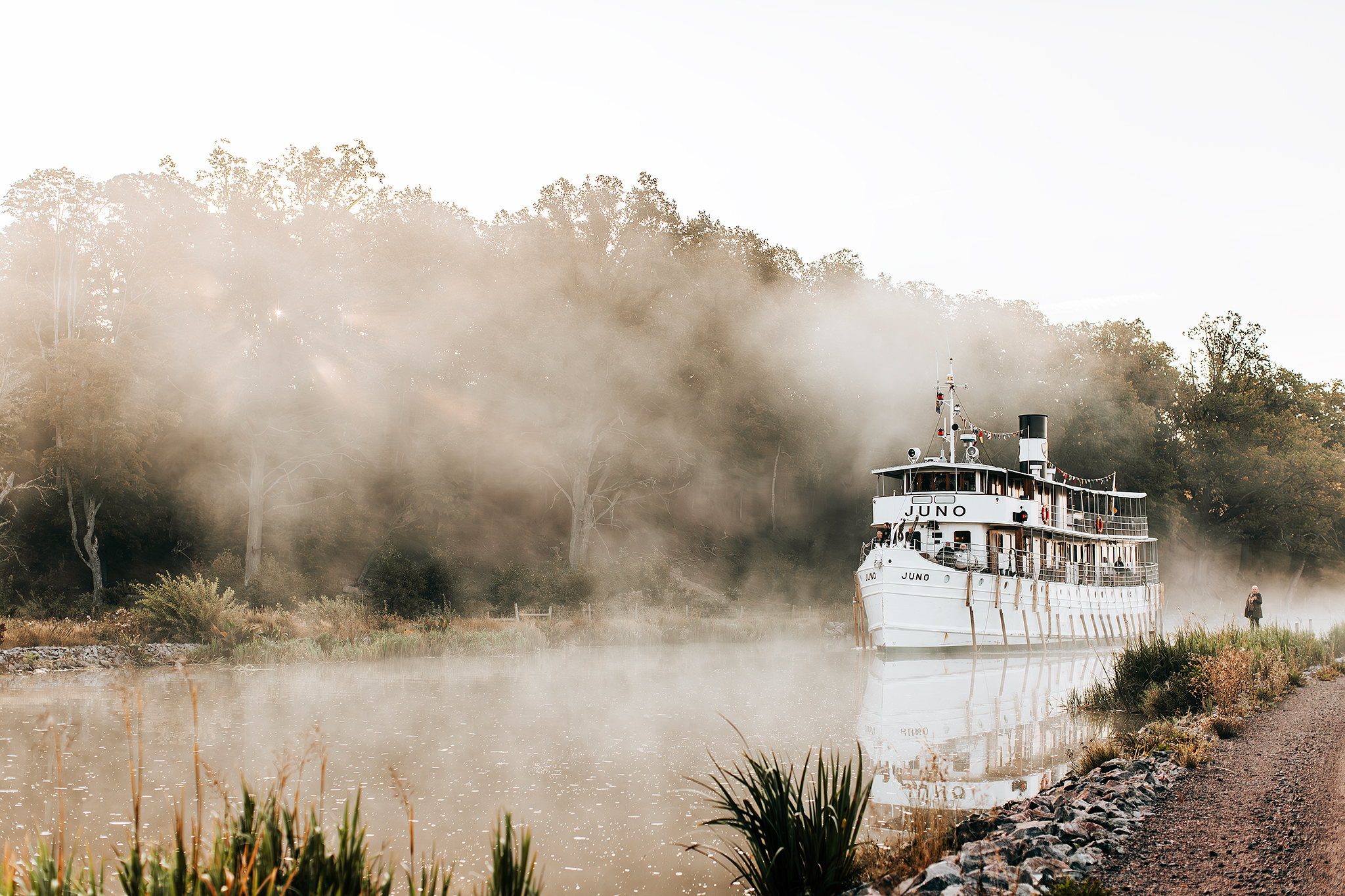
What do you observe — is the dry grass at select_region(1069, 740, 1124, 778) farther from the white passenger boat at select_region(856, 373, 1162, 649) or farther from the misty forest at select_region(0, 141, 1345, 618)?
the misty forest at select_region(0, 141, 1345, 618)

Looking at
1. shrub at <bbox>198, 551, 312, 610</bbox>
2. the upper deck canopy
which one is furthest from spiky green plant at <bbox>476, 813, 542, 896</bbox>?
the upper deck canopy

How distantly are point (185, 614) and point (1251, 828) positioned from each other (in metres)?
26.7

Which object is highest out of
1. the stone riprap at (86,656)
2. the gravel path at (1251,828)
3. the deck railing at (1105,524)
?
the deck railing at (1105,524)

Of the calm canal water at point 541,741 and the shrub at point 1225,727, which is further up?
the shrub at point 1225,727

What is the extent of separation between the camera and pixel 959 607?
31.2 meters

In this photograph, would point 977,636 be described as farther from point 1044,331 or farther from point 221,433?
point 1044,331

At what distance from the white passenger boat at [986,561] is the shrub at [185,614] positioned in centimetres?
2119

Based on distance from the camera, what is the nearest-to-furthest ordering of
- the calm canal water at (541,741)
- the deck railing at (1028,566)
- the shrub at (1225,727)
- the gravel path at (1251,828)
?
the gravel path at (1251,828)
the calm canal water at (541,741)
the shrub at (1225,727)
the deck railing at (1028,566)

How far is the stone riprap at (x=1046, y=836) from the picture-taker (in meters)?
7.07

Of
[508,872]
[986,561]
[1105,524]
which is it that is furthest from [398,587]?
[1105,524]

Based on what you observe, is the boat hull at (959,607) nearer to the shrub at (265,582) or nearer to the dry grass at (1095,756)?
the dry grass at (1095,756)

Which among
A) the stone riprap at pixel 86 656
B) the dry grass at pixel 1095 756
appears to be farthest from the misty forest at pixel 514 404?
the dry grass at pixel 1095 756

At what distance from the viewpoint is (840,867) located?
726 cm

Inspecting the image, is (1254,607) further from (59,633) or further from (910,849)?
(59,633)
